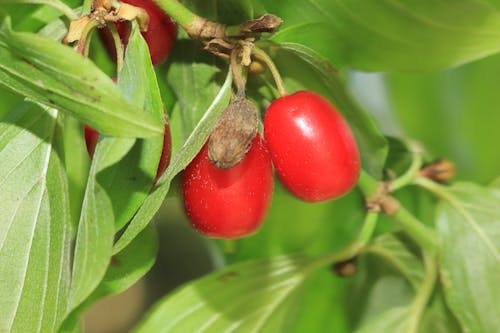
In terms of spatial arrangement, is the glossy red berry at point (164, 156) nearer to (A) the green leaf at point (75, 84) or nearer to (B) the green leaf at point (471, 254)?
(A) the green leaf at point (75, 84)

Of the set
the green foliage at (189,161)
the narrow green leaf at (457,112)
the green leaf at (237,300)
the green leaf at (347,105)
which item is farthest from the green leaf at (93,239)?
the narrow green leaf at (457,112)

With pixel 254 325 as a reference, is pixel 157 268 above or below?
below

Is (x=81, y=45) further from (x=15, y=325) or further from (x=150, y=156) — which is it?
(x=15, y=325)

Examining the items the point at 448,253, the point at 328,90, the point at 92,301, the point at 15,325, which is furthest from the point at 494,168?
the point at 15,325

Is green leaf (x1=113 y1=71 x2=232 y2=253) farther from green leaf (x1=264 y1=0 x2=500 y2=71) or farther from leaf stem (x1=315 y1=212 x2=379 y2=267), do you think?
leaf stem (x1=315 y1=212 x2=379 y2=267)

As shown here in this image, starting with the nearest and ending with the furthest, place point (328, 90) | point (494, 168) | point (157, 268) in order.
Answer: point (328, 90) < point (494, 168) < point (157, 268)

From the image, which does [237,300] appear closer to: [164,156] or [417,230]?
[417,230]

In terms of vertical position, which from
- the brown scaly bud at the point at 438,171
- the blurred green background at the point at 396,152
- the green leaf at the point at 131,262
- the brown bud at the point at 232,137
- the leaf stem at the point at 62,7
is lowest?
the blurred green background at the point at 396,152
